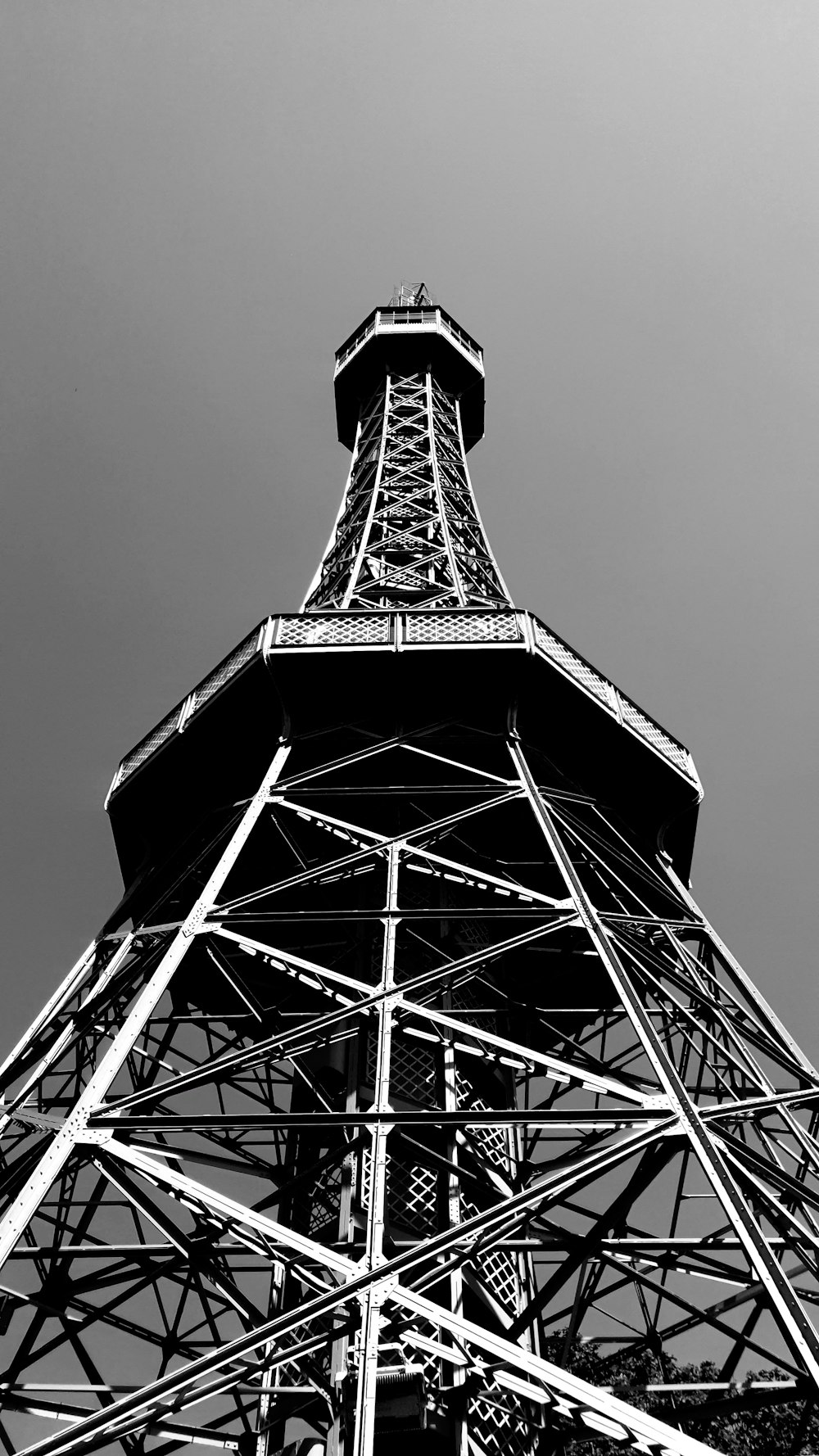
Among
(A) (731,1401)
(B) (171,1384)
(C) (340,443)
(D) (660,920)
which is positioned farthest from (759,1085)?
(C) (340,443)

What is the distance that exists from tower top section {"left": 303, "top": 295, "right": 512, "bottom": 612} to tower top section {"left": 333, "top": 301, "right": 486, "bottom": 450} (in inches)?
1.2

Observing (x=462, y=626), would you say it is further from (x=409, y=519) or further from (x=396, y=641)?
(x=409, y=519)

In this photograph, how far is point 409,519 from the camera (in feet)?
87.4

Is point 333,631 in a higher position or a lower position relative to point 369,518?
lower

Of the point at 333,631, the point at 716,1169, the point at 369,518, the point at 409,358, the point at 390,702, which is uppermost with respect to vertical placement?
the point at 409,358

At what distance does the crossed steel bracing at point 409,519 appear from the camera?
73.8 ft

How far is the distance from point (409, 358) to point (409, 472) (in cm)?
638

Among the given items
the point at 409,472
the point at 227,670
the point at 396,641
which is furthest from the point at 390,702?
the point at 409,472

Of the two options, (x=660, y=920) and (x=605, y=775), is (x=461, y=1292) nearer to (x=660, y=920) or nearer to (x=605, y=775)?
(x=660, y=920)

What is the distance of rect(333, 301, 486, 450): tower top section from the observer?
3294cm

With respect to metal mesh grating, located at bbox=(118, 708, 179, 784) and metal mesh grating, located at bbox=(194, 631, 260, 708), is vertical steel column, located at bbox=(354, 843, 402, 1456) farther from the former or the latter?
metal mesh grating, located at bbox=(118, 708, 179, 784)

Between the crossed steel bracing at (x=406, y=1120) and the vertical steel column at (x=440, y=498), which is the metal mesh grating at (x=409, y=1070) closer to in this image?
the crossed steel bracing at (x=406, y=1120)

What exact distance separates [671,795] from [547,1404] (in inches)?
443

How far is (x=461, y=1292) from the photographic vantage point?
33.3 feet
